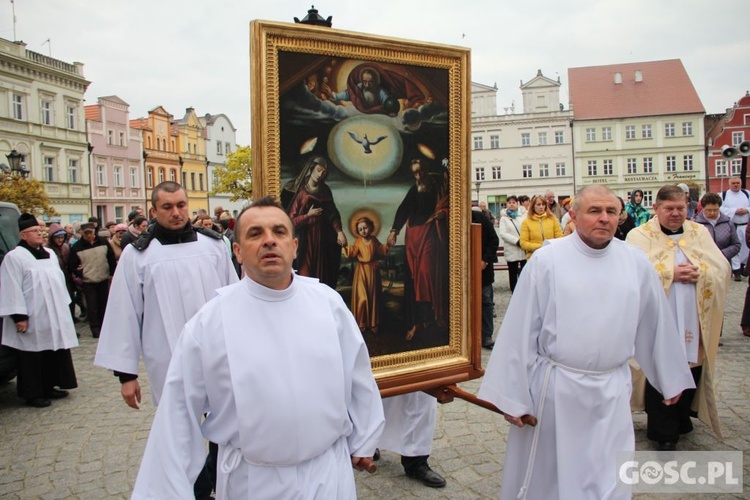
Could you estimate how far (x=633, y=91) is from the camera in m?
58.1

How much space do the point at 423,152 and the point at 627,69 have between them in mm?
62000

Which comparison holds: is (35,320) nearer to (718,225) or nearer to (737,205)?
(718,225)

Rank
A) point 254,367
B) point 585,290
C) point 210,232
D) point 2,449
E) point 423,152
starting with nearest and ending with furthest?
point 254,367, point 585,290, point 423,152, point 210,232, point 2,449

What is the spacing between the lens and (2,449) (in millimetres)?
5801

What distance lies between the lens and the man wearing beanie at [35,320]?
7.21 metres

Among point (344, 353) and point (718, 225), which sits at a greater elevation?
point (718, 225)

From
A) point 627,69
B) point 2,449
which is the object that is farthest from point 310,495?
point 627,69

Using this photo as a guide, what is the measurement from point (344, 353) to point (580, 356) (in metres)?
1.64

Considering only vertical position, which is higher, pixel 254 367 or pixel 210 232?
pixel 210 232

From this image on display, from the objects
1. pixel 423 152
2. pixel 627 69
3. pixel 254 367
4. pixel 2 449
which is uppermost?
pixel 627 69

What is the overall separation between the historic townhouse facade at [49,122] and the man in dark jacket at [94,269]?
28.8m

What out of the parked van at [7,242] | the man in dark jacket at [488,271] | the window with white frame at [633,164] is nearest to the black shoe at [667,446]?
the man in dark jacket at [488,271]

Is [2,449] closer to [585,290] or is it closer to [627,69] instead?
[585,290]

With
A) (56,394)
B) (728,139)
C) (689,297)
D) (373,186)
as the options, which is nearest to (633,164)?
(728,139)
